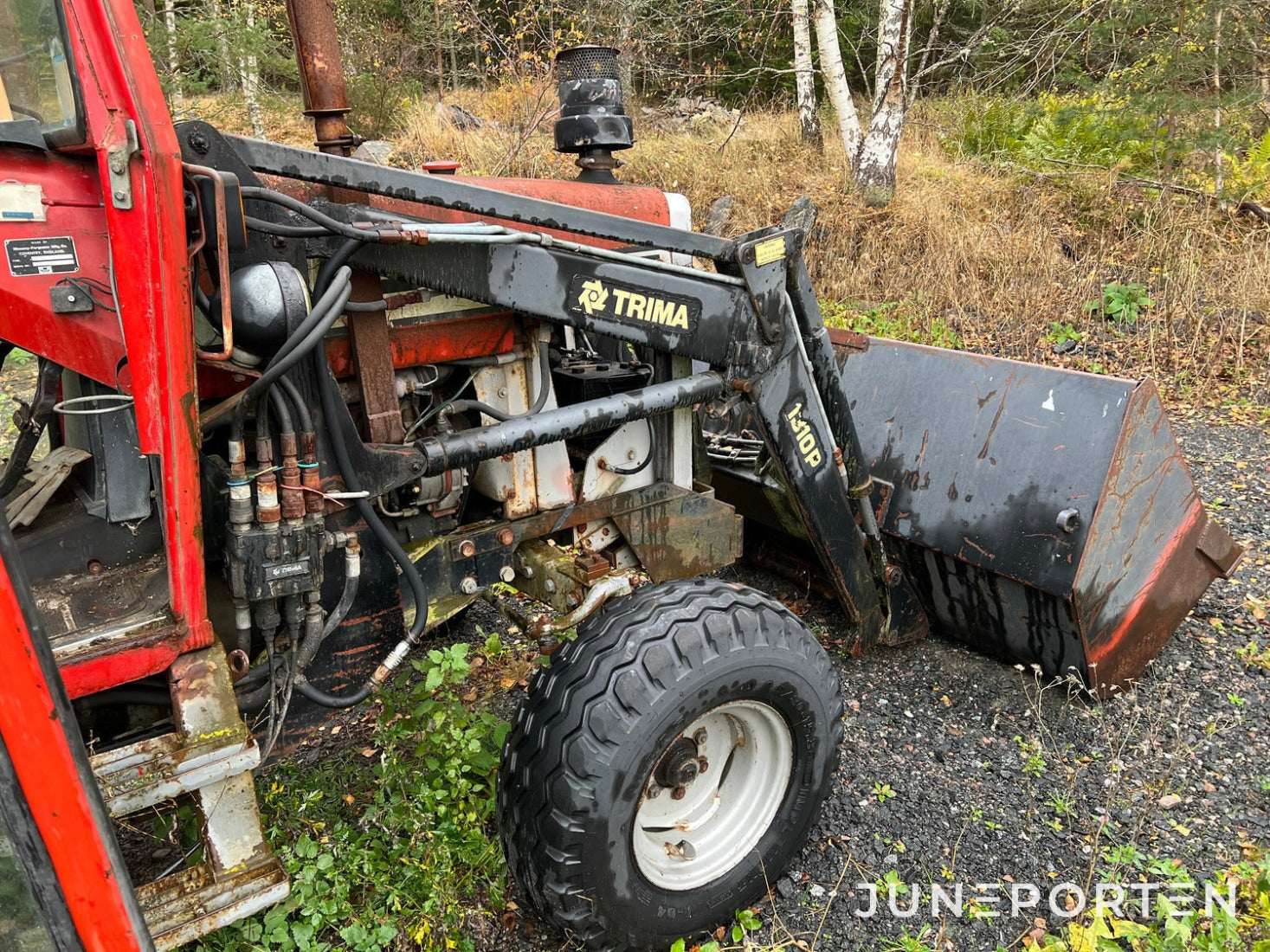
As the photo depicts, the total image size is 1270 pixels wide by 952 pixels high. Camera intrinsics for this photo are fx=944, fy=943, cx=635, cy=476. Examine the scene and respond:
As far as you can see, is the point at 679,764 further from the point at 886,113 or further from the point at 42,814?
the point at 886,113

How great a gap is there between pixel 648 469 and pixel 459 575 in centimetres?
71

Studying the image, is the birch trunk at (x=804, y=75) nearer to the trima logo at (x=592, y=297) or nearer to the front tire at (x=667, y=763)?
the trima logo at (x=592, y=297)

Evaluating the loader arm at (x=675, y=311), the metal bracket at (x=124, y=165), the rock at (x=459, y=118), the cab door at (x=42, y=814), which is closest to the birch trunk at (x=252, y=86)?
the rock at (x=459, y=118)

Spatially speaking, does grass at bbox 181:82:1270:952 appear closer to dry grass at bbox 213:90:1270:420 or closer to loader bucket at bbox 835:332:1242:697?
dry grass at bbox 213:90:1270:420

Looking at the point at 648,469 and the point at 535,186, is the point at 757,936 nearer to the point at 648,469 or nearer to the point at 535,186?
the point at 648,469

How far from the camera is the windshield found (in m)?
1.71

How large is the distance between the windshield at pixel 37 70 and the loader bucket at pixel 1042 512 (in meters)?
2.67

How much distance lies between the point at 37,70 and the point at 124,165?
383mm

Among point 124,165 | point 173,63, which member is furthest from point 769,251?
point 173,63

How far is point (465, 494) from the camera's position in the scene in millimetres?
2621

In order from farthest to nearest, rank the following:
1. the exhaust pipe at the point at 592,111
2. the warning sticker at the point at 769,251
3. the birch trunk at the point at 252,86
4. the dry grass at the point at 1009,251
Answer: the birch trunk at the point at 252,86 → the dry grass at the point at 1009,251 → the exhaust pipe at the point at 592,111 → the warning sticker at the point at 769,251

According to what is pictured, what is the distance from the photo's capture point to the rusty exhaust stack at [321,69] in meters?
2.25

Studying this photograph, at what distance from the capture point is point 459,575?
2.59 m

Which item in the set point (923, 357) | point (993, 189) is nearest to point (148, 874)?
point (923, 357)
